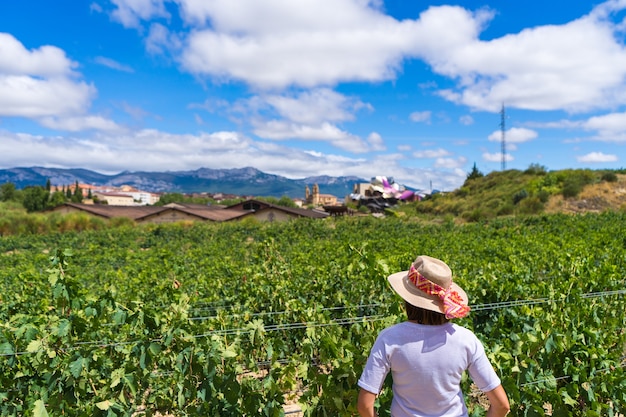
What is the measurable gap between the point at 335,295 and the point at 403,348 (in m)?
4.20

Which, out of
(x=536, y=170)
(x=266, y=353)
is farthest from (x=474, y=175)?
(x=266, y=353)

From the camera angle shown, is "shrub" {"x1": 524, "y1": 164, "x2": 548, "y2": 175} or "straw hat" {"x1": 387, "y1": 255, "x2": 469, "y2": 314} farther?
"shrub" {"x1": 524, "y1": 164, "x2": 548, "y2": 175}

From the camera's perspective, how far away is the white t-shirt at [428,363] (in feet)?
6.97

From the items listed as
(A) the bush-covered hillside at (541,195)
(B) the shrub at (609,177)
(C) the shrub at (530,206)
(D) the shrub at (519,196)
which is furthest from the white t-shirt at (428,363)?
(B) the shrub at (609,177)

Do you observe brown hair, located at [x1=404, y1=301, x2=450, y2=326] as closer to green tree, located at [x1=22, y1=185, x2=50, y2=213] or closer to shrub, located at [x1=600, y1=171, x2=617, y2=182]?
Answer: shrub, located at [x1=600, y1=171, x2=617, y2=182]

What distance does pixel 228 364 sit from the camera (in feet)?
10.3

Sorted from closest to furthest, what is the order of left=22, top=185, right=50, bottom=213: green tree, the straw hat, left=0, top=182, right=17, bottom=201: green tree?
1. the straw hat
2. left=22, top=185, right=50, bottom=213: green tree
3. left=0, top=182, right=17, bottom=201: green tree

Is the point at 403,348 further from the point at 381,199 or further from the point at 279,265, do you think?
the point at 381,199

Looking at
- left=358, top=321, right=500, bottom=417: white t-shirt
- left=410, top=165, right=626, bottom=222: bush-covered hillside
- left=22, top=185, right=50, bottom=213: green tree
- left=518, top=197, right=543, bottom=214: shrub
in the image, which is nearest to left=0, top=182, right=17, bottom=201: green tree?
left=22, top=185, right=50, bottom=213: green tree

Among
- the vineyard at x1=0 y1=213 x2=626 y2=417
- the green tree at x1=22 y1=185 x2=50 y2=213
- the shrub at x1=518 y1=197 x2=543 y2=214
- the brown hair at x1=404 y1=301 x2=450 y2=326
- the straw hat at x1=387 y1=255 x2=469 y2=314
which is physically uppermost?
the straw hat at x1=387 y1=255 x2=469 y2=314

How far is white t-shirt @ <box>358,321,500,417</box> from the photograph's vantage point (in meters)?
2.12

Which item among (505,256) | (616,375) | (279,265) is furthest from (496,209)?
(616,375)

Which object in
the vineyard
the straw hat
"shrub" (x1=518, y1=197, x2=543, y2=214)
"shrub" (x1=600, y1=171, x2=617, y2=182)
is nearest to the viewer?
the straw hat

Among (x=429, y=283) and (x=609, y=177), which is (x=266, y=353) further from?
(x=609, y=177)
